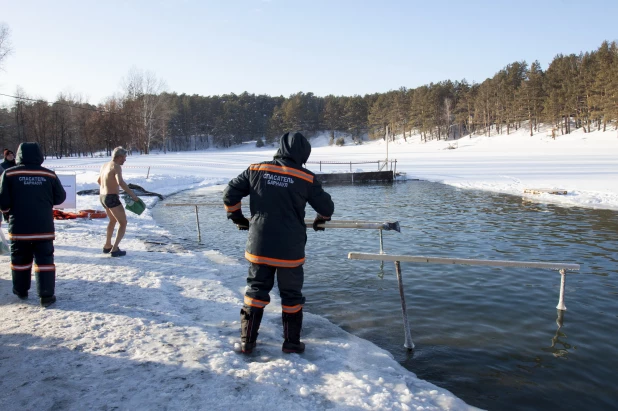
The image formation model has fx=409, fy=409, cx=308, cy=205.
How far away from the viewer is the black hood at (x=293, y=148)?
362 cm

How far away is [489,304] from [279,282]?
12.5 feet

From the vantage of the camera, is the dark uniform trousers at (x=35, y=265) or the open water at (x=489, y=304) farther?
the dark uniform trousers at (x=35, y=265)

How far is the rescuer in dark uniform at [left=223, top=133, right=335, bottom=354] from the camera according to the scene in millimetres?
3545

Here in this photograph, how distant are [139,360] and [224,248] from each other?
6.07m

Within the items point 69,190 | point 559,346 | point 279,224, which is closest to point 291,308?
point 279,224

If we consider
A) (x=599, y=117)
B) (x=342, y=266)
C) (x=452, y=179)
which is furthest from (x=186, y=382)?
(x=599, y=117)

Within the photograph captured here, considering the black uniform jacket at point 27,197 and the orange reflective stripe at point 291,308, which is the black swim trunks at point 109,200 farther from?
the orange reflective stripe at point 291,308

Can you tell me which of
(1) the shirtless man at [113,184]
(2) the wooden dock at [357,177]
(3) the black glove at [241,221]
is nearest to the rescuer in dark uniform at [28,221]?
(1) the shirtless man at [113,184]

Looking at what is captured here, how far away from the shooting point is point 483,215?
14078 mm

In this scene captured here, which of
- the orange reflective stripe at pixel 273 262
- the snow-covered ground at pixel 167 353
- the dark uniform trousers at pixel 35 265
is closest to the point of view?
the snow-covered ground at pixel 167 353

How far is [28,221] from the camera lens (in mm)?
4754

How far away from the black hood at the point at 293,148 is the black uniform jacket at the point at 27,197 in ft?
10.4

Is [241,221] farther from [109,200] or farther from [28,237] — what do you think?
[109,200]

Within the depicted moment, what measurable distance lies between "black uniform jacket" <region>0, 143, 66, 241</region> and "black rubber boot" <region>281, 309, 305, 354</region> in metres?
3.18
